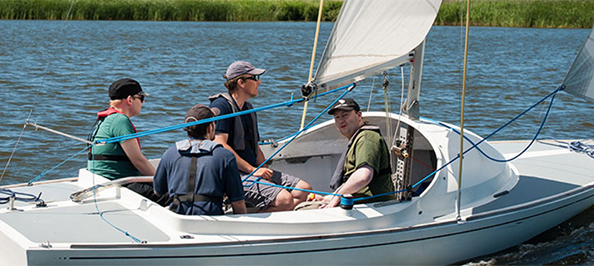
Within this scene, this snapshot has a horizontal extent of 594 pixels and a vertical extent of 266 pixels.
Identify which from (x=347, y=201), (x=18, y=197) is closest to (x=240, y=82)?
(x=347, y=201)

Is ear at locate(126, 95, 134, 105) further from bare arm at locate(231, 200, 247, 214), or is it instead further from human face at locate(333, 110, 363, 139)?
human face at locate(333, 110, 363, 139)

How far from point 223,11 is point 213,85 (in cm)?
2369

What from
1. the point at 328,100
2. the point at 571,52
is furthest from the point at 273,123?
the point at 571,52

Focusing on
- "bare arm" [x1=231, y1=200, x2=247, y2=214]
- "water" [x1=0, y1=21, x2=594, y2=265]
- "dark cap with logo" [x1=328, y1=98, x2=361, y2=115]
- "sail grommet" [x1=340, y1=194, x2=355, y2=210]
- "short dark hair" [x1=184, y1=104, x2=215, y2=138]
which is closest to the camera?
"short dark hair" [x1=184, y1=104, x2=215, y2=138]

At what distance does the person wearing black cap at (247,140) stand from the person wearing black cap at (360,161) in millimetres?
358

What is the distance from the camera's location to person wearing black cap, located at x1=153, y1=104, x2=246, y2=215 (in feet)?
14.0

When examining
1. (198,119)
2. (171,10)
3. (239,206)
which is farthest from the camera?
(171,10)

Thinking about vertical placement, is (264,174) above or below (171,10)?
below

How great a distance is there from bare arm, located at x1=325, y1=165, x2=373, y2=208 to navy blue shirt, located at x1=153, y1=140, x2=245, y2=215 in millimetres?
782

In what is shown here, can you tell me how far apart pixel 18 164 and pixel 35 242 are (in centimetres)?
521

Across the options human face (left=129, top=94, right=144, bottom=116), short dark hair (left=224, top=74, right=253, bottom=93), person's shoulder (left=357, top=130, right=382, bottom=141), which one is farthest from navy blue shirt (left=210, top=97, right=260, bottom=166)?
person's shoulder (left=357, top=130, right=382, bottom=141)

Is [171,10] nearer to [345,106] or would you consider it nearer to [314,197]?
[314,197]

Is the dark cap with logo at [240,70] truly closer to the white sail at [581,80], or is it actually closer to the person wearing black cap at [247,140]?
the person wearing black cap at [247,140]

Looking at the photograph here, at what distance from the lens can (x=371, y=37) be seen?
4.94 meters
